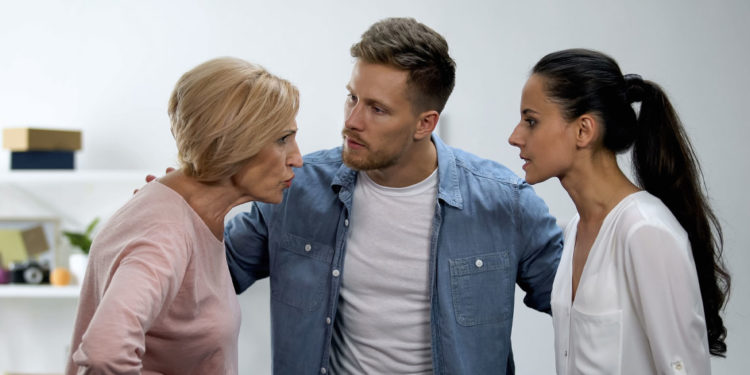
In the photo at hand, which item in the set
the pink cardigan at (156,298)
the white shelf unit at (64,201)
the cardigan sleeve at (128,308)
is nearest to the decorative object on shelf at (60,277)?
the white shelf unit at (64,201)

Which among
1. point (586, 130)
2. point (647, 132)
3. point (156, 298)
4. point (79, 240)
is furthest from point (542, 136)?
point (79, 240)

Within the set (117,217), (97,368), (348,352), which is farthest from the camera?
(348,352)

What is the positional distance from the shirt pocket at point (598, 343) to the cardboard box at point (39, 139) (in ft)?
6.96

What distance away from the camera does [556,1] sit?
8.51 ft

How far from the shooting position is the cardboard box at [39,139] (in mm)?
2590

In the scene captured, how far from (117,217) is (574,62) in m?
0.90

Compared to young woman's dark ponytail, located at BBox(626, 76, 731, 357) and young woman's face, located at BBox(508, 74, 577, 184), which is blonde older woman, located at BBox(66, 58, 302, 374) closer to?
young woman's face, located at BBox(508, 74, 577, 184)

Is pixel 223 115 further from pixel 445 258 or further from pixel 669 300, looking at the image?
pixel 669 300

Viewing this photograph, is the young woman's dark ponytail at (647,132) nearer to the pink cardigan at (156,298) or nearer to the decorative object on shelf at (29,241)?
the pink cardigan at (156,298)

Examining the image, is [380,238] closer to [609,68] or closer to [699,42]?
[609,68]

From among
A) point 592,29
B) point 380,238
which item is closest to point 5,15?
point 380,238

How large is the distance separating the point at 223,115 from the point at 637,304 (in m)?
0.78

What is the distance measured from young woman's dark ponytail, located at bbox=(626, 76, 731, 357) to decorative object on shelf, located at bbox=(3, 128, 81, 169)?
2.12 m

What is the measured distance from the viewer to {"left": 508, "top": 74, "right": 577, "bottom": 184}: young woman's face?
1378mm
